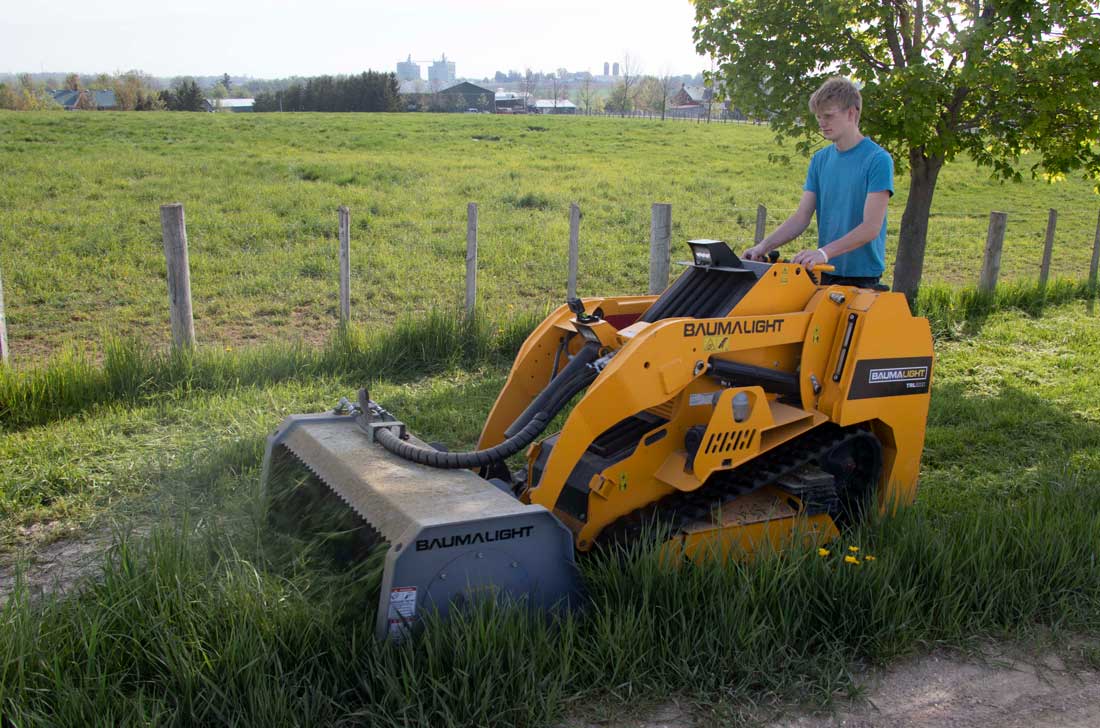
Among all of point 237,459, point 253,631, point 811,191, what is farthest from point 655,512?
point 237,459

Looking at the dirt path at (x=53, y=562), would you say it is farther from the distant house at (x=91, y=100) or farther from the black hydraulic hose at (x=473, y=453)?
the distant house at (x=91, y=100)

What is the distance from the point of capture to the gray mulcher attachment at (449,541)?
3533 mm

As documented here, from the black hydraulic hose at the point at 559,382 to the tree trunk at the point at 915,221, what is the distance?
695 cm

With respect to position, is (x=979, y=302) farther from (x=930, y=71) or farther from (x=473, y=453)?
(x=473, y=453)

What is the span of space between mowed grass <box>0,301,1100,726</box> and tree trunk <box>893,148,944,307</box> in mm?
5663

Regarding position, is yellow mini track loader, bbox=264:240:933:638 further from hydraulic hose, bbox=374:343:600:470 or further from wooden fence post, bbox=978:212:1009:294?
wooden fence post, bbox=978:212:1009:294

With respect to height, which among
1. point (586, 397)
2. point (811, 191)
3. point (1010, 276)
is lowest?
point (1010, 276)

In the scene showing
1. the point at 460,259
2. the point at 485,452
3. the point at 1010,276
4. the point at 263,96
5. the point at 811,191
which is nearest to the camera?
the point at 485,452

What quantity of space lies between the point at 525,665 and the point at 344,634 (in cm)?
66

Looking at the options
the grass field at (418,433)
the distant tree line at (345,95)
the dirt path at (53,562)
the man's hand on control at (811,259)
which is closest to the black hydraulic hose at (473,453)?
the grass field at (418,433)

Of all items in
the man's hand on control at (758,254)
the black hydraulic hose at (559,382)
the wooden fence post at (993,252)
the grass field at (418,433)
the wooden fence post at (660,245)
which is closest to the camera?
the grass field at (418,433)

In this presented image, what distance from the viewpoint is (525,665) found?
3.53m

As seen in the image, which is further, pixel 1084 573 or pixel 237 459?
pixel 237 459

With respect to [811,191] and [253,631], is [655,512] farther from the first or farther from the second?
[811,191]
